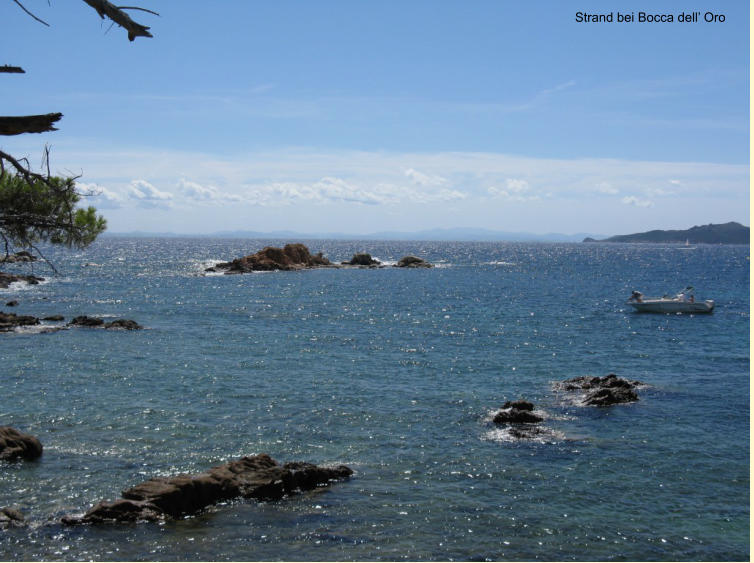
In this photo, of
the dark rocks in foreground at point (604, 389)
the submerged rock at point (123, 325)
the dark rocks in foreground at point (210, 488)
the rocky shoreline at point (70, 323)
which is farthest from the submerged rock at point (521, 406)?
the rocky shoreline at point (70, 323)

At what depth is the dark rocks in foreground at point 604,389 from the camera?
30641 millimetres

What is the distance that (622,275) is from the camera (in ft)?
446

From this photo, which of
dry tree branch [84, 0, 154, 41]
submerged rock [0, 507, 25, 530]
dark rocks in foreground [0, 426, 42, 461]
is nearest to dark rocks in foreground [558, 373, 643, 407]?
dark rocks in foreground [0, 426, 42, 461]

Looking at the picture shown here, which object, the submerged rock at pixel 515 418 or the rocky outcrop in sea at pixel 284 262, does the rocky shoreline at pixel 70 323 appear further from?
the rocky outcrop in sea at pixel 284 262

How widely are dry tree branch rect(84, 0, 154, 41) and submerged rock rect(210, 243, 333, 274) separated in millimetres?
111763

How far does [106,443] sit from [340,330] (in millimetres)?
32064

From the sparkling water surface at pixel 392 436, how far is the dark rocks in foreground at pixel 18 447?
61 cm

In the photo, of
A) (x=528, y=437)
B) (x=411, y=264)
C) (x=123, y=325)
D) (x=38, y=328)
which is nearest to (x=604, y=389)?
(x=528, y=437)

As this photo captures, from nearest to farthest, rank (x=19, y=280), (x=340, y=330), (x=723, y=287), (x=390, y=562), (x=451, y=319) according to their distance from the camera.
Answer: (x=390, y=562) → (x=340, y=330) → (x=451, y=319) → (x=19, y=280) → (x=723, y=287)

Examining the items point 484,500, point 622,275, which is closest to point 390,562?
point 484,500

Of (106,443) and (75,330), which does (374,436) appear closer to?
(106,443)

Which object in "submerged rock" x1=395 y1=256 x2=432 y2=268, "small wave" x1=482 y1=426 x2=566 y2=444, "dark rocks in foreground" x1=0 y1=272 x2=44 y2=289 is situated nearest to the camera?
"small wave" x1=482 y1=426 x2=566 y2=444

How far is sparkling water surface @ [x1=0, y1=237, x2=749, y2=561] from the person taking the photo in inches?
669

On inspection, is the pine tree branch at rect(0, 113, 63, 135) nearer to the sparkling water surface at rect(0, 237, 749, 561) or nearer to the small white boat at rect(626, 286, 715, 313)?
the sparkling water surface at rect(0, 237, 749, 561)
